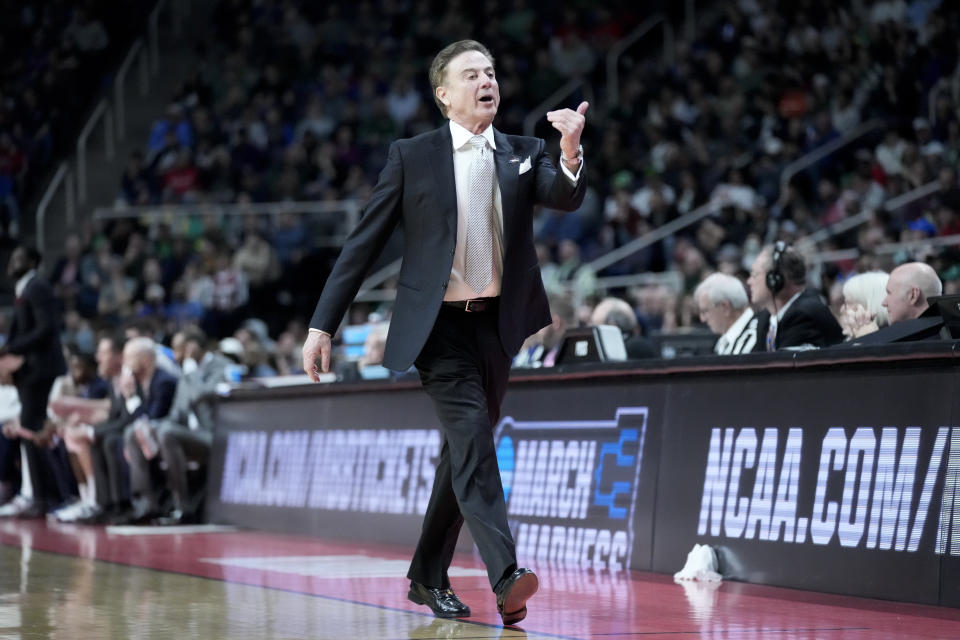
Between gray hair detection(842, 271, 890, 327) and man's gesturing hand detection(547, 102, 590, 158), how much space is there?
309cm

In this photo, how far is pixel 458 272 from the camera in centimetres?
486

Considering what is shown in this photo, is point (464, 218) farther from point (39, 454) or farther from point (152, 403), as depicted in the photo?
point (39, 454)

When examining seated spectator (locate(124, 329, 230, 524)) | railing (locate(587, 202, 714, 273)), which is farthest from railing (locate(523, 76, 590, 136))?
seated spectator (locate(124, 329, 230, 524))

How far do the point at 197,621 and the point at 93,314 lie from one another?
13.2 metres

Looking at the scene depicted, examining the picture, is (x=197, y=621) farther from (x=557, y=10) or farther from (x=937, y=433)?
(x=557, y=10)

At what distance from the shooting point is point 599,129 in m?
18.0

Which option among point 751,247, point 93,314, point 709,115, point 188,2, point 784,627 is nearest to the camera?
point 784,627

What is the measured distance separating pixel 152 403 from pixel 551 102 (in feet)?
31.3

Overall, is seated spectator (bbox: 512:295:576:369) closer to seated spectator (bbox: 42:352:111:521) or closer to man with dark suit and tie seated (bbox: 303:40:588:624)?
seated spectator (bbox: 42:352:111:521)

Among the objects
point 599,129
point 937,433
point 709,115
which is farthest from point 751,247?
point 937,433

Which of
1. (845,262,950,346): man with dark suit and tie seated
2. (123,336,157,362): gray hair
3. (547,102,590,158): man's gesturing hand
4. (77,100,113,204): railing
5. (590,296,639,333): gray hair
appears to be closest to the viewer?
(547,102,590,158): man's gesturing hand

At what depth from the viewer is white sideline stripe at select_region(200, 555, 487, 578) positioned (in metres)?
6.80

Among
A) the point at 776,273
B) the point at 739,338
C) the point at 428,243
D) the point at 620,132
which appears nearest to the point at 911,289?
the point at 776,273

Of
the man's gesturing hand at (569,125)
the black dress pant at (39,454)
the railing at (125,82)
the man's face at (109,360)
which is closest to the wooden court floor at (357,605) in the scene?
the man's gesturing hand at (569,125)
